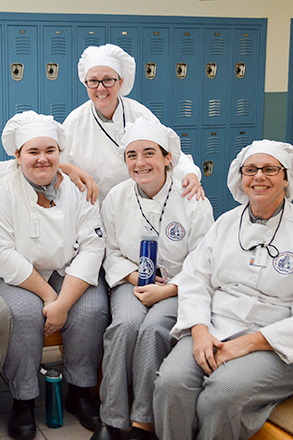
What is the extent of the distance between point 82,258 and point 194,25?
341cm

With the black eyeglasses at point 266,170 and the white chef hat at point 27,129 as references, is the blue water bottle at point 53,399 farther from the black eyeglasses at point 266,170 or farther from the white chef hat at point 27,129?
the black eyeglasses at point 266,170

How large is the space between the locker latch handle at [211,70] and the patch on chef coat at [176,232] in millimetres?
3119

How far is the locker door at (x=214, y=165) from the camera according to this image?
5129 mm

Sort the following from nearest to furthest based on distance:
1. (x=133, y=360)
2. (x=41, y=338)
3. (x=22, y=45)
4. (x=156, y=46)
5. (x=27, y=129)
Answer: (x=133, y=360), (x=41, y=338), (x=27, y=129), (x=22, y=45), (x=156, y=46)

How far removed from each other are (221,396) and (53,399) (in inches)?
35.3

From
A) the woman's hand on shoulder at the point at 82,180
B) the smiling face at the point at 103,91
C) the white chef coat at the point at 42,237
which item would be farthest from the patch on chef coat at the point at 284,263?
the smiling face at the point at 103,91

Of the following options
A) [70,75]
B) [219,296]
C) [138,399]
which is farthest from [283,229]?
[70,75]

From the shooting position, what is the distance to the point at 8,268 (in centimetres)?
219

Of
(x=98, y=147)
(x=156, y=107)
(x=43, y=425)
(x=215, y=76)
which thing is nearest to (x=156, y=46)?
(x=156, y=107)

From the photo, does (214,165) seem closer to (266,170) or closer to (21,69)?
(21,69)

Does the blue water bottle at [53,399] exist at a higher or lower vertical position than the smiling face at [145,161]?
lower

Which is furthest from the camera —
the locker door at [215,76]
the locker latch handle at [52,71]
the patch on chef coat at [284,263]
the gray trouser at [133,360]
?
the locker door at [215,76]

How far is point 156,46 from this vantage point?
4828 mm

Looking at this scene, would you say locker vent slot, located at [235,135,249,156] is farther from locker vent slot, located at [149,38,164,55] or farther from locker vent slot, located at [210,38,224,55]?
locker vent slot, located at [149,38,164,55]
